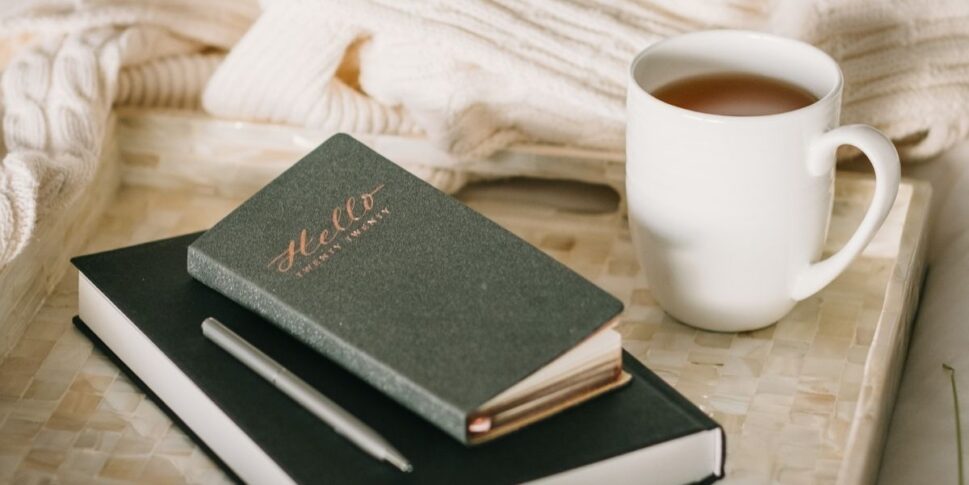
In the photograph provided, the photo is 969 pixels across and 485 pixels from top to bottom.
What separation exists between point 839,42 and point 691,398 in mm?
285

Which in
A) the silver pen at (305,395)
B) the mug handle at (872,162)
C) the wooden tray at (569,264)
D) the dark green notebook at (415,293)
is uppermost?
the mug handle at (872,162)

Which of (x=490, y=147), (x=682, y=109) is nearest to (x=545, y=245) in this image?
(x=490, y=147)

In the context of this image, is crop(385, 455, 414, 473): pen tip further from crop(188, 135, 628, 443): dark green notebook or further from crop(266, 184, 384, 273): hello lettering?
crop(266, 184, 384, 273): hello lettering

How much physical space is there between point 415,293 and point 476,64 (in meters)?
0.24

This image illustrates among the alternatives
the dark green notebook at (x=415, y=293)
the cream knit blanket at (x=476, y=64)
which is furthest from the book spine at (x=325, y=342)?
the cream knit blanket at (x=476, y=64)

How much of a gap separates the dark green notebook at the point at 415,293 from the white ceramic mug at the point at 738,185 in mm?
88

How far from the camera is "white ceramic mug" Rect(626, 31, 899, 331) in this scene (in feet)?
1.96

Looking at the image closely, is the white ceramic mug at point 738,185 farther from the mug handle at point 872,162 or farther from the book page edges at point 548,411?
the book page edges at point 548,411

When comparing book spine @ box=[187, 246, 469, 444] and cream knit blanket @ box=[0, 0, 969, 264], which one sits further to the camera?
cream knit blanket @ box=[0, 0, 969, 264]

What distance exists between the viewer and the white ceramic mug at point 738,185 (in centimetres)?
60

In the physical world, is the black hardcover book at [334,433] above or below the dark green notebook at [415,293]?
below

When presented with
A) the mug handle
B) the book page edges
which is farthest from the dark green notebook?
the mug handle

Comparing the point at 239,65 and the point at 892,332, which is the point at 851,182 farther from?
the point at 239,65

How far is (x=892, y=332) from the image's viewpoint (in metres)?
0.63
